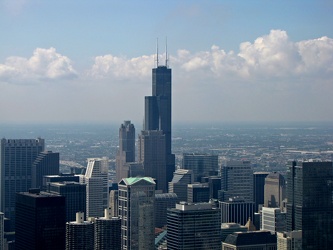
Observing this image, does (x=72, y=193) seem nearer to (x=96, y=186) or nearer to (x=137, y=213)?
(x=137, y=213)

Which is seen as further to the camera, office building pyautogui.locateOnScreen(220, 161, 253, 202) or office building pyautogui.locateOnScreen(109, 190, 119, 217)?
office building pyautogui.locateOnScreen(220, 161, 253, 202)

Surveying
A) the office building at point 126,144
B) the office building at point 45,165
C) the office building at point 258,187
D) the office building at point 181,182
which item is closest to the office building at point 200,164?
the office building at point 181,182

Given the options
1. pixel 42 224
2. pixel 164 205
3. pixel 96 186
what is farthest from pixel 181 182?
pixel 42 224

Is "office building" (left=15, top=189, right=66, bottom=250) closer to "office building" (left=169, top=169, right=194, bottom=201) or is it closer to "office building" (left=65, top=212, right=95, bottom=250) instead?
"office building" (left=65, top=212, right=95, bottom=250)

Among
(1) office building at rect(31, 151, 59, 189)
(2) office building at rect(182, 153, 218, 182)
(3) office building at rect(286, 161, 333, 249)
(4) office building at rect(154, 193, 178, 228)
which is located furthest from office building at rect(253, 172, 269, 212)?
(3) office building at rect(286, 161, 333, 249)

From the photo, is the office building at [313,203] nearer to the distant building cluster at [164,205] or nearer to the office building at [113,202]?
the distant building cluster at [164,205]

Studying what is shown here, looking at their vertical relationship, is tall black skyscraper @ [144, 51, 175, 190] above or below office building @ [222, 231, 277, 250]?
above

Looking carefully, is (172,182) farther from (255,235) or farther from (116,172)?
(255,235)
